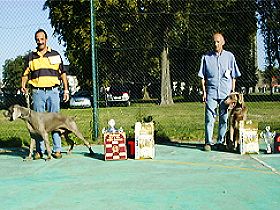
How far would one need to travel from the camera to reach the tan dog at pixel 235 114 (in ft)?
24.3

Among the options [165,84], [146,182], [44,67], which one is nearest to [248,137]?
[146,182]

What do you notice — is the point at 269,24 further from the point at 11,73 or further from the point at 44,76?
the point at 44,76

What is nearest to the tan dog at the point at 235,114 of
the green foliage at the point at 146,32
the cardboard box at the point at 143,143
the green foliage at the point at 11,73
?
the cardboard box at the point at 143,143

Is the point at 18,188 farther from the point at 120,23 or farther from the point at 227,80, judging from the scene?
→ the point at 120,23

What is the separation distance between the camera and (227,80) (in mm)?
7645

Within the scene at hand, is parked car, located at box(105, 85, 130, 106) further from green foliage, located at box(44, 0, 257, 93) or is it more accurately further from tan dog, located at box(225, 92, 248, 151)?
tan dog, located at box(225, 92, 248, 151)

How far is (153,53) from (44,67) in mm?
9182

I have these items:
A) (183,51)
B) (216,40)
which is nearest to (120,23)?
(183,51)

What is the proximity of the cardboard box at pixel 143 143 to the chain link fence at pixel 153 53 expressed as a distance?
7.20 feet

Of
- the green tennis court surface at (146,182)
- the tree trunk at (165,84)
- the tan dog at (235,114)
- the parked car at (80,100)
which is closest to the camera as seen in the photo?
the green tennis court surface at (146,182)

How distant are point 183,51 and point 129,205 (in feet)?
43.1

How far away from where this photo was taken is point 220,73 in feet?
25.1

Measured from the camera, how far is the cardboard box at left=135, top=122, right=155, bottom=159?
23.2 ft

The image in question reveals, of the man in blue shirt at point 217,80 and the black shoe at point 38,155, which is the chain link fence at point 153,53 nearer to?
the man in blue shirt at point 217,80
